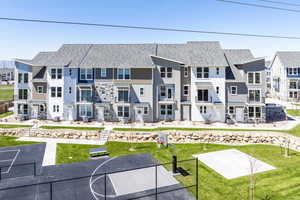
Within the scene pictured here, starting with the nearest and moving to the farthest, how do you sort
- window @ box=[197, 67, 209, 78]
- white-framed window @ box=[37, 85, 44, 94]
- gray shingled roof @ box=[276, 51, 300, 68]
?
window @ box=[197, 67, 209, 78], white-framed window @ box=[37, 85, 44, 94], gray shingled roof @ box=[276, 51, 300, 68]

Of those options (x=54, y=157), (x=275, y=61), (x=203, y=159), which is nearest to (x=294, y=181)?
(x=203, y=159)

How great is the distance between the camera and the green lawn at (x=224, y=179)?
14.5 m

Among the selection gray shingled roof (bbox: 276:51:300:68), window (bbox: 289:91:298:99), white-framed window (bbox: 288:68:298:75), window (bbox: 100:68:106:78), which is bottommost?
window (bbox: 289:91:298:99)

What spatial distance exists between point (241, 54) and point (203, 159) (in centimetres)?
Answer: 2404

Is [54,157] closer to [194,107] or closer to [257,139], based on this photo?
[194,107]

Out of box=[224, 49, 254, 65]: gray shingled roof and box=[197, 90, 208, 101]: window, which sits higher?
box=[224, 49, 254, 65]: gray shingled roof

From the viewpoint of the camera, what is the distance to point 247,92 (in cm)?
3303

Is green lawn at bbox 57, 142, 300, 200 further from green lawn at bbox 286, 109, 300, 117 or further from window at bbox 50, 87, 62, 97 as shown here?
green lawn at bbox 286, 109, 300, 117

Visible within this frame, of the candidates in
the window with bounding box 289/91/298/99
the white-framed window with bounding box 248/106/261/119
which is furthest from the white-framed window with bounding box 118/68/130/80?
the window with bounding box 289/91/298/99

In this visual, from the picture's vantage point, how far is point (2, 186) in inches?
593

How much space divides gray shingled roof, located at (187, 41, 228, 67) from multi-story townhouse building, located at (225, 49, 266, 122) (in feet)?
10.8

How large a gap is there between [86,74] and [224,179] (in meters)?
26.6

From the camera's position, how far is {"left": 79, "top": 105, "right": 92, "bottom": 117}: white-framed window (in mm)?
33594

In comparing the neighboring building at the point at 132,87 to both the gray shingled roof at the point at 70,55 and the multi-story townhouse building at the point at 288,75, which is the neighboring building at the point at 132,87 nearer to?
the gray shingled roof at the point at 70,55
